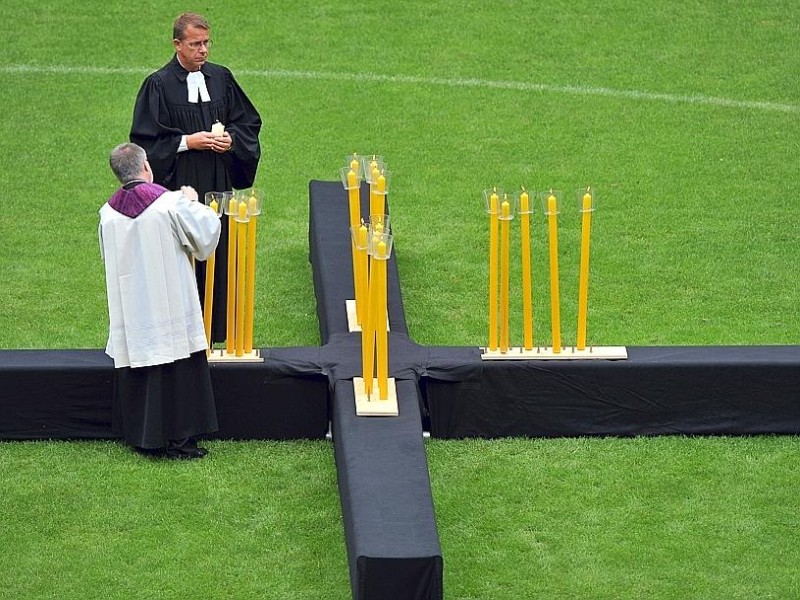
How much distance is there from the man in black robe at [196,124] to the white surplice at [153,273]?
2.86 ft

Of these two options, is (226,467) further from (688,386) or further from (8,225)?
(8,225)

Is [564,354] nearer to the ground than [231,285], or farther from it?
nearer to the ground

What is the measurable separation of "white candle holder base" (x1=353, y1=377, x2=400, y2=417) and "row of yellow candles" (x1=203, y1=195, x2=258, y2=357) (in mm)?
658

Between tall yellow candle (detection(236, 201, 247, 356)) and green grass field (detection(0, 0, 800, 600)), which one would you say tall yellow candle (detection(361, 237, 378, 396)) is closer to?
green grass field (detection(0, 0, 800, 600))

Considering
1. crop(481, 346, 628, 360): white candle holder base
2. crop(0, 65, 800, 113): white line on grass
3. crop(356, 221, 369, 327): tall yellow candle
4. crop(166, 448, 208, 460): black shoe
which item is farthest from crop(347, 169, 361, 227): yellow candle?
crop(0, 65, 800, 113): white line on grass

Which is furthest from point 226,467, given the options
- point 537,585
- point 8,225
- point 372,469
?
point 8,225

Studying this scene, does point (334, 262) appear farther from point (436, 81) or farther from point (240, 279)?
point (436, 81)

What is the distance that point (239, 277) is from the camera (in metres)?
8.08

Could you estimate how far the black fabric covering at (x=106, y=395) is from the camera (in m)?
7.85

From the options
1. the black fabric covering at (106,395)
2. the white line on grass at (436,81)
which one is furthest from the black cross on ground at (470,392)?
the white line on grass at (436,81)

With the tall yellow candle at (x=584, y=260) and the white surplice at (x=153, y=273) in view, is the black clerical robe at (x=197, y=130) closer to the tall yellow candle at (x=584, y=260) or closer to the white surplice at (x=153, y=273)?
the white surplice at (x=153, y=273)

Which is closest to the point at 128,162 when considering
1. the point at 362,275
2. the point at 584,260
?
the point at 362,275

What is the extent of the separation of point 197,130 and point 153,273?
1.27m

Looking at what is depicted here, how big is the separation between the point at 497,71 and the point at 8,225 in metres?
4.70
